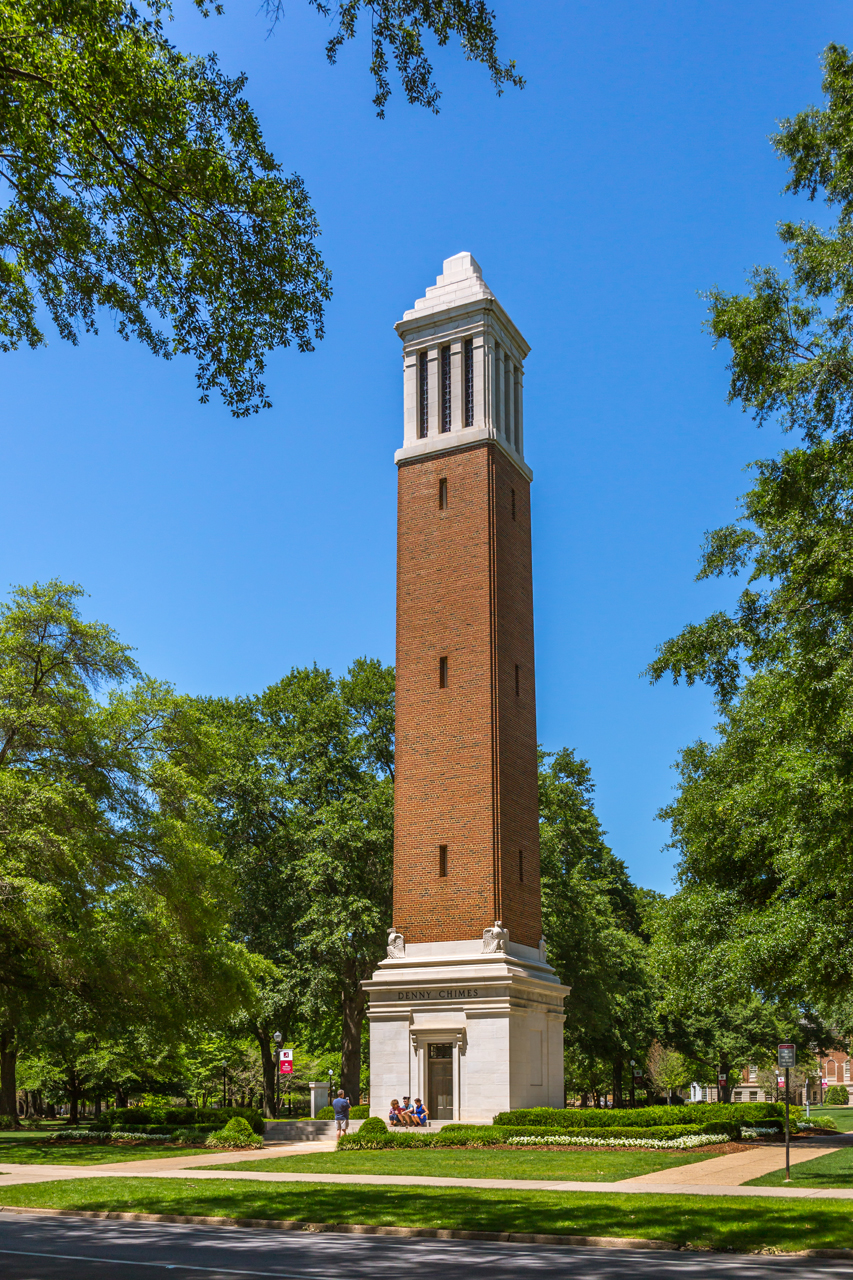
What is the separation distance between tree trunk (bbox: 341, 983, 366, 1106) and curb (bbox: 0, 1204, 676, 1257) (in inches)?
1038

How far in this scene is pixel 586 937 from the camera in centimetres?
4316

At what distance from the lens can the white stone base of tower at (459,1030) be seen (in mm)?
30703

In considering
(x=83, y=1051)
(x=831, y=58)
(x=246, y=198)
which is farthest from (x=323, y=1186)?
(x=83, y=1051)

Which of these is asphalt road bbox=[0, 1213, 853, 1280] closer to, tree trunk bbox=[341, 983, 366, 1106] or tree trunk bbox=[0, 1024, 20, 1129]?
tree trunk bbox=[341, 983, 366, 1106]

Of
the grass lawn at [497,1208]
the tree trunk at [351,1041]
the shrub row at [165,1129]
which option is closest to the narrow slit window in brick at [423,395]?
the tree trunk at [351,1041]

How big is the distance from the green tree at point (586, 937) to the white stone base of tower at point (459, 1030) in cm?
949

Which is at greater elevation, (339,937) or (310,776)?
(310,776)

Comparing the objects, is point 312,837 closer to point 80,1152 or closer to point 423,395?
point 80,1152

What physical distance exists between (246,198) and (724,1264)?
1145 centimetres

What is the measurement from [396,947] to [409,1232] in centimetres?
1994

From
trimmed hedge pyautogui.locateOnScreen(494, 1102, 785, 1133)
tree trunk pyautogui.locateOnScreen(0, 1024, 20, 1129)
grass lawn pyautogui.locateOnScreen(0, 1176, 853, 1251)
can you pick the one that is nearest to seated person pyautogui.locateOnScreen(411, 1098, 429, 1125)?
trimmed hedge pyautogui.locateOnScreen(494, 1102, 785, 1133)

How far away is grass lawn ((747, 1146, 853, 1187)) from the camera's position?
59.1 ft

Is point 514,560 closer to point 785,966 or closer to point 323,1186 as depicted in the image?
point 785,966

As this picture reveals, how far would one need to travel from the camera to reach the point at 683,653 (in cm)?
1583
